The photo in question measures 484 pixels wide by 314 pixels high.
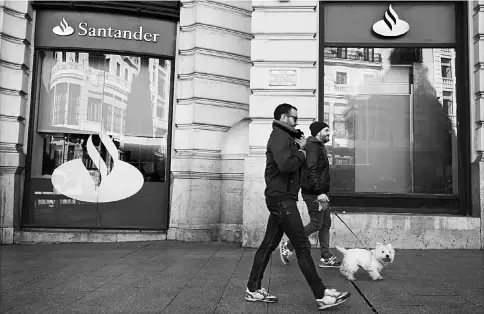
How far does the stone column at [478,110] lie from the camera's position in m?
7.68

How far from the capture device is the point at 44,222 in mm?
8938

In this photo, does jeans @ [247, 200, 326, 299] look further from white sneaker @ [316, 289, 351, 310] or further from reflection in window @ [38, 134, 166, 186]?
reflection in window @ [38, 134, 166, 186]

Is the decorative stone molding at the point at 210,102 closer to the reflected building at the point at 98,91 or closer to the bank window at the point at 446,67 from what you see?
the reflected building at the point at 98,91

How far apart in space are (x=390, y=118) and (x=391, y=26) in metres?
1.79

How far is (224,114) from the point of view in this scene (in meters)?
9.34

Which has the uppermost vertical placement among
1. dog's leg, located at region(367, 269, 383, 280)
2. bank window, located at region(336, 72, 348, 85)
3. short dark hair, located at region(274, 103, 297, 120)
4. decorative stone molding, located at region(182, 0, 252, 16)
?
decorative stone molding, located at region(182, 0, 252, 16)

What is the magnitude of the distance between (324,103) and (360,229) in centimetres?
251

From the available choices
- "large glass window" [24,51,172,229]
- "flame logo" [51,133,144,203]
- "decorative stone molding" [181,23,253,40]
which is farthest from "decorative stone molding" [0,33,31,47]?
"decorative stone molding" [181,23,253,40]

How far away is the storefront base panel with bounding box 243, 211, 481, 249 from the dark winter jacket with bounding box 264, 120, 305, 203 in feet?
11.7

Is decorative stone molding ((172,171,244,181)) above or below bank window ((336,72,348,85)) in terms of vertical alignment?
below

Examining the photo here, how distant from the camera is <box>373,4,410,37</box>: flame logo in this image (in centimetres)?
828

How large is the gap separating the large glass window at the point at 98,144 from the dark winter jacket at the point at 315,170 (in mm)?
4075

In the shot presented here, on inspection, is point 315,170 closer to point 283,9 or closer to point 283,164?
point 283,164

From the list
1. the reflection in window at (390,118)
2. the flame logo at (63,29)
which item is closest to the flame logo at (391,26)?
the reflection in window at (390,118)
